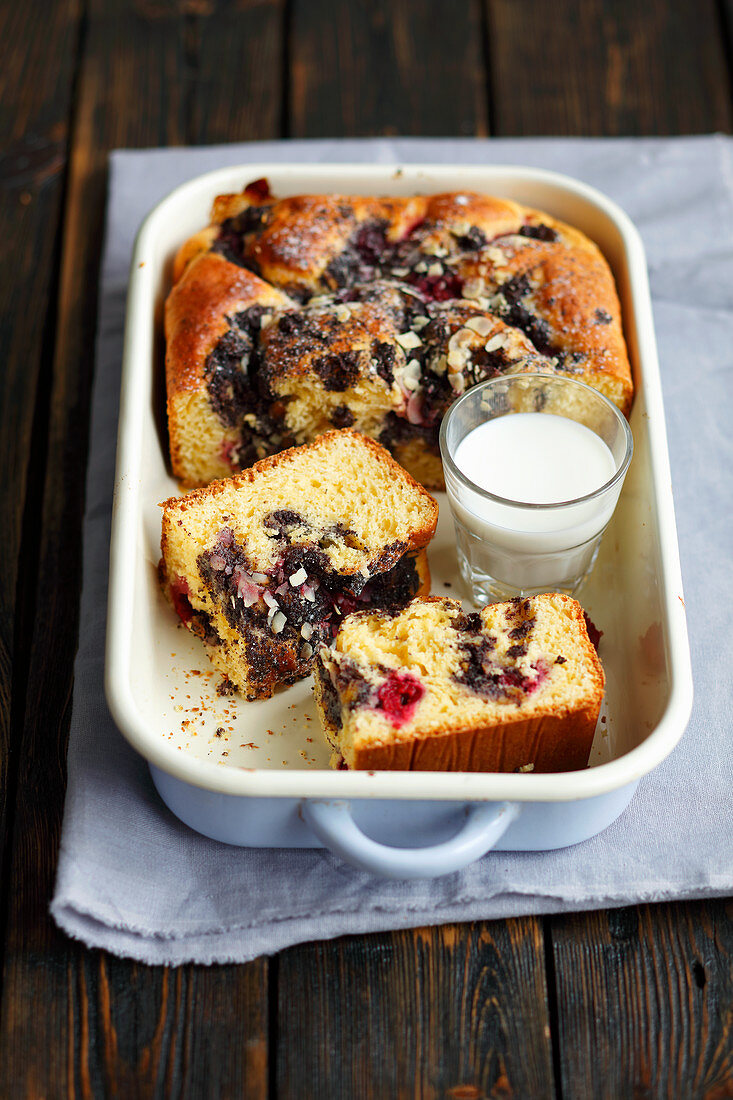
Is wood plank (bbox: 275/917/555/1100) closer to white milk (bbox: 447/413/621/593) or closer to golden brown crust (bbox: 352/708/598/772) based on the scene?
golden brown crust (bbox: 352/708/598/772)

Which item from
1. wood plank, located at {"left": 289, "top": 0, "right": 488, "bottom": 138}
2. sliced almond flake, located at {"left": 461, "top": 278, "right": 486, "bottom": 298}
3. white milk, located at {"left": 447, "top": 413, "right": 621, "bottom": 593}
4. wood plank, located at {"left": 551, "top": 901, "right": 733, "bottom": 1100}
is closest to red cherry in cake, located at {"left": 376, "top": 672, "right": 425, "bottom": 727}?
white milk, located at {"left": 447, "top": 413, "right": 621, "bottom": 593}

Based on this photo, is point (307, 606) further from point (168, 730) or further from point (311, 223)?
point (311, 223)

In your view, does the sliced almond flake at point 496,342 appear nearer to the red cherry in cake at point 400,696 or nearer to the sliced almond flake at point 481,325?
the sliced almond flake at point 481,325

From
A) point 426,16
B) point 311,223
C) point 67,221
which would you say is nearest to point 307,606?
point 311,223

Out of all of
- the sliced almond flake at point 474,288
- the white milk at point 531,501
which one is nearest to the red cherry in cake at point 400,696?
the white milk at point 531,501

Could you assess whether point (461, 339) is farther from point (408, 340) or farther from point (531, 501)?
point (531, 501)
